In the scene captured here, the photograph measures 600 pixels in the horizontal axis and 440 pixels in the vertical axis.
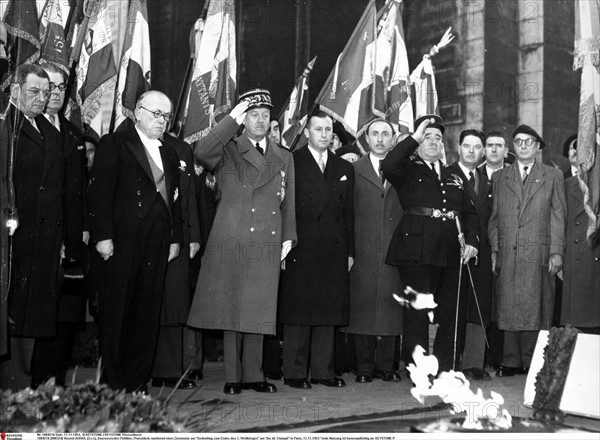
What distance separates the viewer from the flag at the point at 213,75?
8070mm

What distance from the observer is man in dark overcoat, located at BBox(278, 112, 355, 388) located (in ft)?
21.7

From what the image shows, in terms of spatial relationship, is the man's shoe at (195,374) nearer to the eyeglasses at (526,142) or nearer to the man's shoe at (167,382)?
the man's shoe at (167,382)

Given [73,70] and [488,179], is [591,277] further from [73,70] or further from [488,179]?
[73,70]

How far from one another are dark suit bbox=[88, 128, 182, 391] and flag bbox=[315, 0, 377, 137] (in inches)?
153

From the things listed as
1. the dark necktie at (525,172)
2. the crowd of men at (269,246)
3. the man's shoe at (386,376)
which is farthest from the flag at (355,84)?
the man's shoe at (386,376)

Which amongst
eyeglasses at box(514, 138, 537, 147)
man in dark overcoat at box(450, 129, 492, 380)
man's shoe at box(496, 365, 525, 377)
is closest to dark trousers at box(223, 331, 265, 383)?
man in dark overcoat at box(450, 129, 492, 380)

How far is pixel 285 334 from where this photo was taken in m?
6.69

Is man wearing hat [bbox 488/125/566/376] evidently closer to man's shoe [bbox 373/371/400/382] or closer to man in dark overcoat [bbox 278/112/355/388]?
man's shoe [bbox 373/371/400/382]

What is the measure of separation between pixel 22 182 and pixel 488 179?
432 cm

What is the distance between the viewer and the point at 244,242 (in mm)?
6285

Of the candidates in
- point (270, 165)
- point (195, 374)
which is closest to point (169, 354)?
point (195, 374)

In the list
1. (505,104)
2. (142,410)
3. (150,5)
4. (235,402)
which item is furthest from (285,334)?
(150,5)

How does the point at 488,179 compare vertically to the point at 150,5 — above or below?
below

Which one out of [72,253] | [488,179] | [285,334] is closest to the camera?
[72,253]
